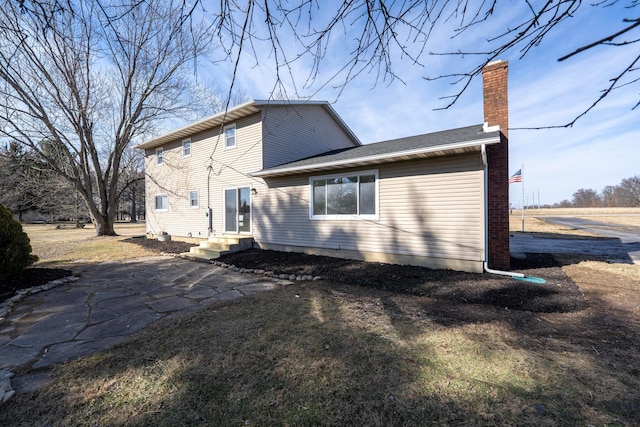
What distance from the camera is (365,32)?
84.6 inches

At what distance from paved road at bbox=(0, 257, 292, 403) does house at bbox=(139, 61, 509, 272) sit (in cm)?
295

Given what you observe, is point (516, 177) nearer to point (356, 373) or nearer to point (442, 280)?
point (442, 280)

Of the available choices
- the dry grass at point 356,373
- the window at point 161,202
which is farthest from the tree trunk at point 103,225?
the dry grass at point 356,373

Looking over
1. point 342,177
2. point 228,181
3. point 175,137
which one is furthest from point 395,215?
point 175,137

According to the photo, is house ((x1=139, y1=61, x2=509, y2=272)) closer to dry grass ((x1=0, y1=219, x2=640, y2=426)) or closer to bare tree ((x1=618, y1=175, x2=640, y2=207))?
dry grass ((x1=0, y1=219, x2=640, y2=426))

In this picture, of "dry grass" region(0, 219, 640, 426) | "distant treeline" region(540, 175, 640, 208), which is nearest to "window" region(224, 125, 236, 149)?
"dry grass" region(0, 219, 640, 426)

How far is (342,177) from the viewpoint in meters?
8.34

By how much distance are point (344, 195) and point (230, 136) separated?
6057 millimetres

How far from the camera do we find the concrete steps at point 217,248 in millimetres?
9172

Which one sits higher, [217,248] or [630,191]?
[630,191]

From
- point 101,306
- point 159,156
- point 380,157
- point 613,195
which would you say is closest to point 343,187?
point 380,157

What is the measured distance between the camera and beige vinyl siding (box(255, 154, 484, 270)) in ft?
20.7

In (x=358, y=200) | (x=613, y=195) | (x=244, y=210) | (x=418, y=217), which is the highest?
(x=613, y=195)

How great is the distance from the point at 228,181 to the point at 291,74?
9.85 meters
